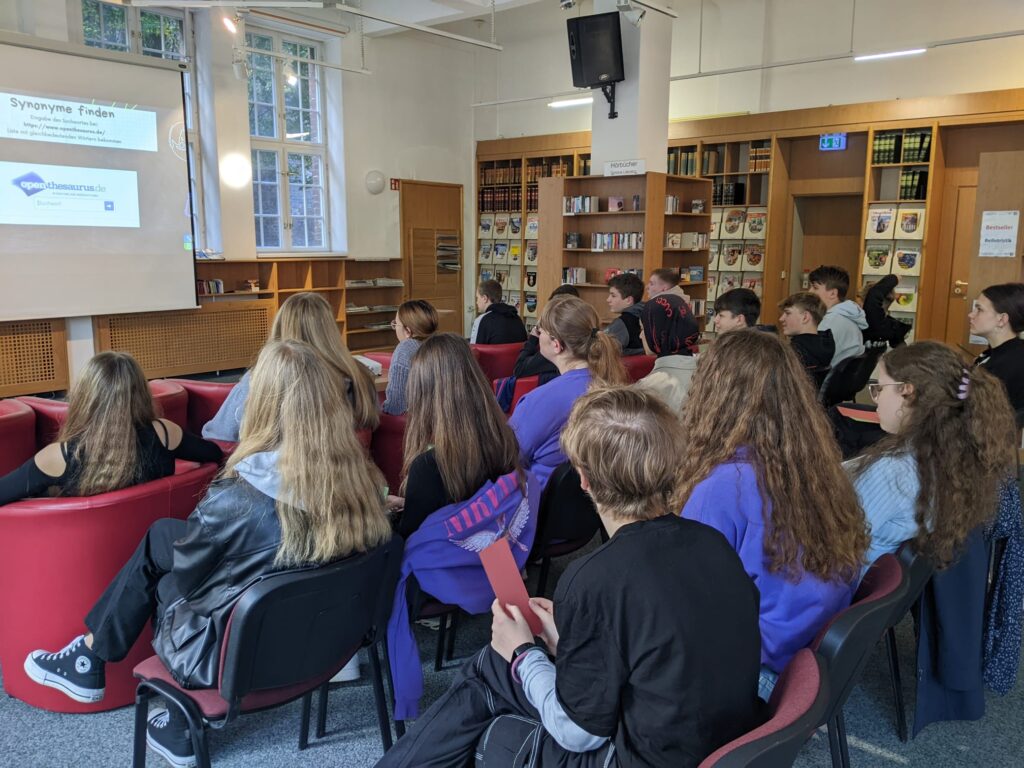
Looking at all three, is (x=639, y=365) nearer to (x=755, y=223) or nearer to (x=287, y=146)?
(x=755, y=223)

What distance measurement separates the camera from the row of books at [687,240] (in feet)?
27.1

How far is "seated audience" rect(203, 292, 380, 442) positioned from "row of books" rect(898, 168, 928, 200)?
23.0ft

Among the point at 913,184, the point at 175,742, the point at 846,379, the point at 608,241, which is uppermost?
the point at 913,184

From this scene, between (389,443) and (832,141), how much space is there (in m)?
7.19

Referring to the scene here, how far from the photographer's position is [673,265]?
8578 mm

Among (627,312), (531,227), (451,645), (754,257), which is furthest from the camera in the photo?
(531,227)

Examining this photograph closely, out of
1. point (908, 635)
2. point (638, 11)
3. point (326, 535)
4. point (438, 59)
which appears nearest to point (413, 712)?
point (326, 535)

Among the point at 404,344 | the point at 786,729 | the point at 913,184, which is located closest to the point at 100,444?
the point at 404,344

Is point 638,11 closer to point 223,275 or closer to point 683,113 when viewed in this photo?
point 683,113

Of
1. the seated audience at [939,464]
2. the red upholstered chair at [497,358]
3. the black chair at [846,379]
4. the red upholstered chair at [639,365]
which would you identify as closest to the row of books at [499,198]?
the red upholstered chair at [497,358]

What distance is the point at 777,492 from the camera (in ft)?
5.51

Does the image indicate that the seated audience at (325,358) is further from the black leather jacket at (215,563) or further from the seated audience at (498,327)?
the seated audience at (498,327)

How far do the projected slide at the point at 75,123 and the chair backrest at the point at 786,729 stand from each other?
308 inches

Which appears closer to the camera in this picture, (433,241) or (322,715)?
(322,715)
